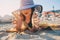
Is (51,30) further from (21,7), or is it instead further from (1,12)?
(1,12)

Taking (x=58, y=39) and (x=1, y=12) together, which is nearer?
(x=58, y=39)

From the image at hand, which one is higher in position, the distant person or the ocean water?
the distant person

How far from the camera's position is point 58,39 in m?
1.60

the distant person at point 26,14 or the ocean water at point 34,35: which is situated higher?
the distant person at point 26,14

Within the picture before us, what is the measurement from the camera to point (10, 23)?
5.43 ft

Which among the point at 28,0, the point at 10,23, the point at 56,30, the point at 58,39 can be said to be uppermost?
the point at 28,0

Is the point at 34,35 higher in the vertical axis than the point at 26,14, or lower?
lower

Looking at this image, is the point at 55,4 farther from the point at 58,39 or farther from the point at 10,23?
the point at 10,23

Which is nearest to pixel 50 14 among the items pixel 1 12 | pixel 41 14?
pixel 41 14

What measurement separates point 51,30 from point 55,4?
0.32 m

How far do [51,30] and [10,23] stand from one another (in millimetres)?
499

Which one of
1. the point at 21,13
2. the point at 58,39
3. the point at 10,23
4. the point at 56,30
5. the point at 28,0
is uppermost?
the point at 28,0

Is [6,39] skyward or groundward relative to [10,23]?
groundward

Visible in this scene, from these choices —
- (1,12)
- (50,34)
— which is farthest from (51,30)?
(1,12)
